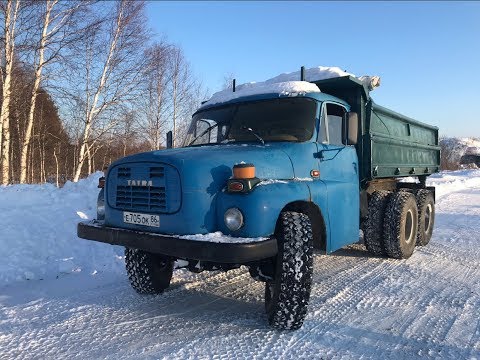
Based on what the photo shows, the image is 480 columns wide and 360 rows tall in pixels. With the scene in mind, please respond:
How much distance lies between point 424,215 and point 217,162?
18.3ft

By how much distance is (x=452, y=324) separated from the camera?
394 centimetres

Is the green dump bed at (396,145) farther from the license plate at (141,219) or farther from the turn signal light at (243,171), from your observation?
the license plate at (141,219)

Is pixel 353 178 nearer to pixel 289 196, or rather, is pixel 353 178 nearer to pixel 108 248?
pixel 289 196

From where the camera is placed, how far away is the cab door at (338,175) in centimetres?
466

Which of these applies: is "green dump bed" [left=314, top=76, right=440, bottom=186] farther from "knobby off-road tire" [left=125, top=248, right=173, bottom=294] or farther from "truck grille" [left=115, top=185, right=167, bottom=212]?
"truck grille" [left=115, top=185, right=167, bottom=212]

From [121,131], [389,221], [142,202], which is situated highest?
[121,131]

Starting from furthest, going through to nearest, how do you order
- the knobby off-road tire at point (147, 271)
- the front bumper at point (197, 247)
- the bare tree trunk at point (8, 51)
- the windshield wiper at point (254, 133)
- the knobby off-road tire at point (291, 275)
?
the bare tree trunk at point (8, 51) → the knobby off-road tire at point (147, 271) → the windshield wiper at point (254, 133) → the knobby off-road tire at point (291, 275) → the front bumper at point (197, 247)

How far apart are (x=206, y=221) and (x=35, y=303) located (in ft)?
8.01

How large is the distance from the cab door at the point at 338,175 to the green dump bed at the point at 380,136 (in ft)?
2.04

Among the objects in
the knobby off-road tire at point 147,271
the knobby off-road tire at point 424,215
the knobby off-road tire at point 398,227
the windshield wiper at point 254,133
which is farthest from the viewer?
the knobby off-road tire at point 424,215

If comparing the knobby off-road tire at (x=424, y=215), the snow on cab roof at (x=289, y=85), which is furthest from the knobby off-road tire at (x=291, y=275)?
the knobby off-road tire at (x=424, y=215)

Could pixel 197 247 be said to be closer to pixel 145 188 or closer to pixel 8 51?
pixel 145 188

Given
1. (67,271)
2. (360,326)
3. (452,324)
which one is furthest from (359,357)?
(67,271)

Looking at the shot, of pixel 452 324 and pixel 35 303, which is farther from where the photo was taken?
pixel 35 303
